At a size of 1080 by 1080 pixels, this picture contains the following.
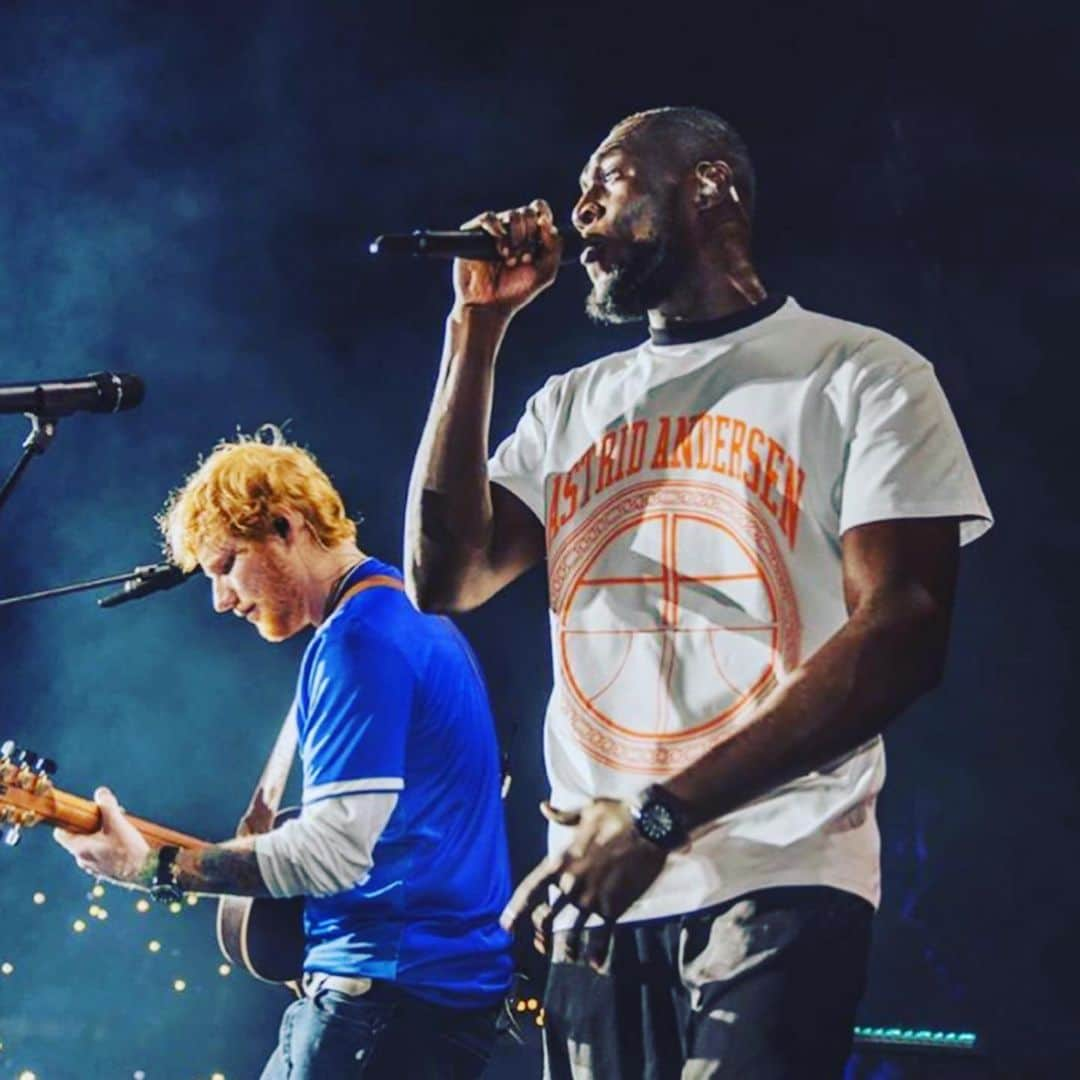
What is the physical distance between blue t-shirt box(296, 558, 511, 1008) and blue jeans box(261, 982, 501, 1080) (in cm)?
4

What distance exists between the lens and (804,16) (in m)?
5.51

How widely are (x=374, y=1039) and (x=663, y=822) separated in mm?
1369

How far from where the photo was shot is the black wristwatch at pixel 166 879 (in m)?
3.25

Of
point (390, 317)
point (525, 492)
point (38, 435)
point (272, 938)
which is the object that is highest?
point (390, 317)

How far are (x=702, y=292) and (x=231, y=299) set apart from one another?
4385 millimetres

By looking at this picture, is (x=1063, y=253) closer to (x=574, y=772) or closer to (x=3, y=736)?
(x=574, y=772)

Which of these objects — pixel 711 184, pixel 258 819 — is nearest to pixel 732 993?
pixel 711 184

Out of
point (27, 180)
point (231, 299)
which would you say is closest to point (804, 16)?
point (231, 299)

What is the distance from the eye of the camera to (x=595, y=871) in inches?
66.6

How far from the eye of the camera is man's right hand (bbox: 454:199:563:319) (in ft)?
6.77

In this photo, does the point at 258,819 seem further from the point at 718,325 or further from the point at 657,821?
the point at 657,821

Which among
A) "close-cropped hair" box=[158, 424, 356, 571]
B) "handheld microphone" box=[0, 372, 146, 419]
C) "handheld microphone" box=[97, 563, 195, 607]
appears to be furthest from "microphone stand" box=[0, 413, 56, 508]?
"handheld microphone" box=[97, 563, 195, 607]

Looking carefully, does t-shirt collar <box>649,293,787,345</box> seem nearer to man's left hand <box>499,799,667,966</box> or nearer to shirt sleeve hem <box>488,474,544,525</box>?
shirt sleeve hem <box>488,474,544,525</box>

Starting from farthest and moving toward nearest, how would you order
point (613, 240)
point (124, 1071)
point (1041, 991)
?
→ point (124, 1071), point (1041, 991), point (613, 240)
